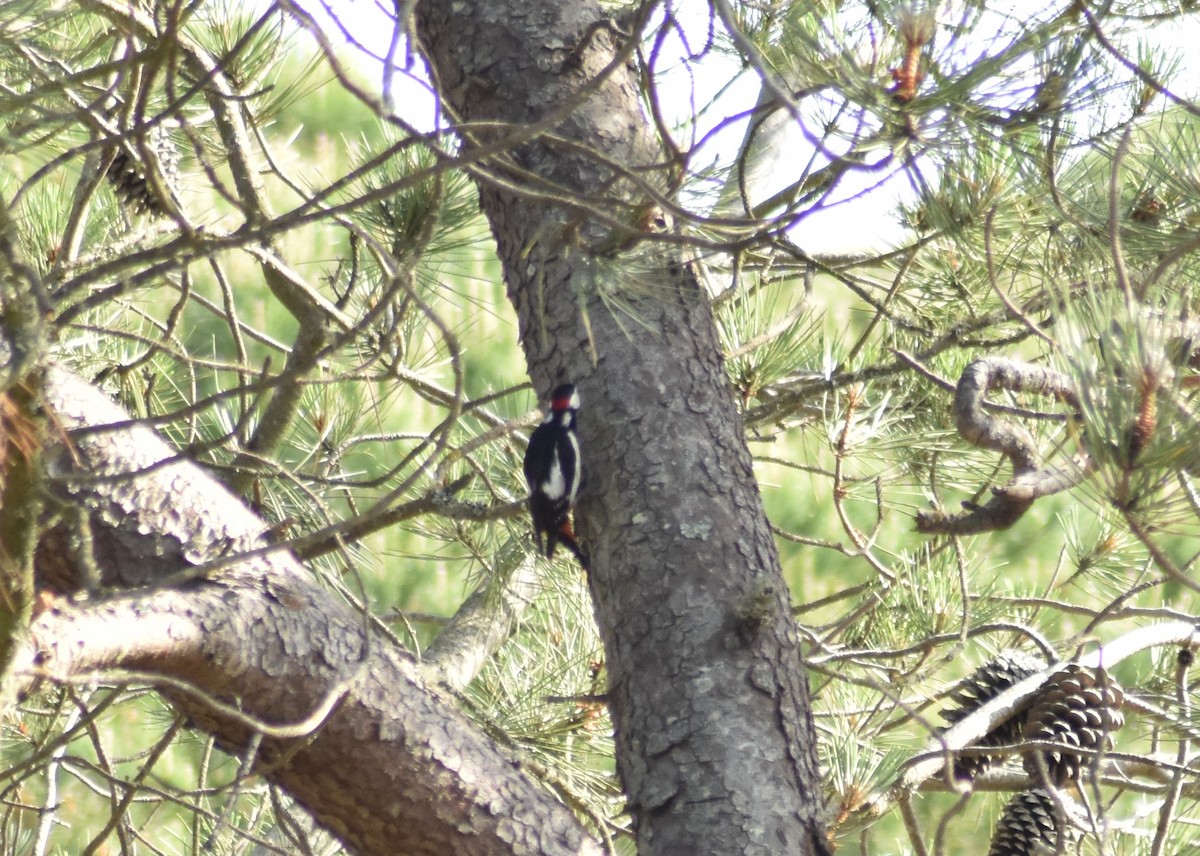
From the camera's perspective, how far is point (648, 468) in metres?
1.56

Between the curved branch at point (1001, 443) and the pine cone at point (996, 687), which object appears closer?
the curved branch at point (1001, 443)

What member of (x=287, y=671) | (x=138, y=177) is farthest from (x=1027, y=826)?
(x=138, y=177)

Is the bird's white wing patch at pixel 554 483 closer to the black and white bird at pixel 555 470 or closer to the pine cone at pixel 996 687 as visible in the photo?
the black and white bird at pixel 555 470

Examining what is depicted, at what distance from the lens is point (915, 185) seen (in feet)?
4.80

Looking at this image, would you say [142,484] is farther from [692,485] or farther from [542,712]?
[542,712]

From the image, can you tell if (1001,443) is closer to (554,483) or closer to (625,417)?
(625,417)

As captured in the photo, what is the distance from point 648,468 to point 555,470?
0.54 meters

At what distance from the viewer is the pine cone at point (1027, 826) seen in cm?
196

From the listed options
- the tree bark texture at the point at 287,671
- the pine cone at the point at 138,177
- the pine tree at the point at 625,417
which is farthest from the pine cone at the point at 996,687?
the pine cone at the point at 138,177

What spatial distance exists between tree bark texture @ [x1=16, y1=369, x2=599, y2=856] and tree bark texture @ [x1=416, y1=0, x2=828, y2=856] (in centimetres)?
19

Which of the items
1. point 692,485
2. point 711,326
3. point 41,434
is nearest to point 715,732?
point 692,485

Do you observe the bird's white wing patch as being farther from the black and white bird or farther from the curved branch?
the curved branch

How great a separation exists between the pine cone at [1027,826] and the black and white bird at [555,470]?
32.6 inches

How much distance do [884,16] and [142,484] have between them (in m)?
0.97
